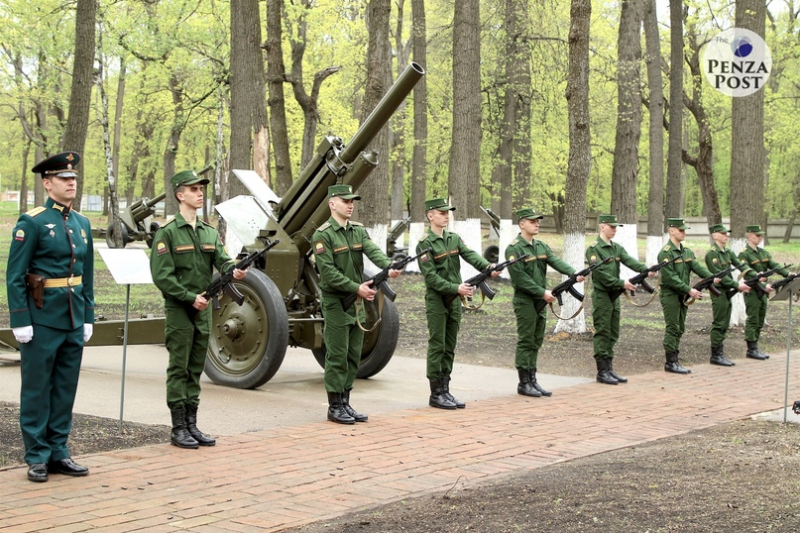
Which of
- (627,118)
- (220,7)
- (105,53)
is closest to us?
(627,118)

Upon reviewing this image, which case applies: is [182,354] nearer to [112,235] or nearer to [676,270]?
[676,270]

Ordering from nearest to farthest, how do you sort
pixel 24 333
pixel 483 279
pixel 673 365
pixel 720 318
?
pixel 24 333, pixel 483 279, pixel 673 365, pixel 720 318

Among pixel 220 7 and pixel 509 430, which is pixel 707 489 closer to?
pixel 509 430

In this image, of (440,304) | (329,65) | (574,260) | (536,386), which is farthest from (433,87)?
(440,304)

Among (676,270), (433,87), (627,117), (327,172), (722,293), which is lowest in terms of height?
(722,293)

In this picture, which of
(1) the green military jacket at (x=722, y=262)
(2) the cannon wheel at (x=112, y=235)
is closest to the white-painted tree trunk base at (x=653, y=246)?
(1) the green military jacket at (x=722, y=262)

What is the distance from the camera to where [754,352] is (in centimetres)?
1415

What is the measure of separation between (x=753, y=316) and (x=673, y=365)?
2.50 m

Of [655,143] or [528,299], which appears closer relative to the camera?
[528,299]

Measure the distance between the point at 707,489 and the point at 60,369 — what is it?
13.6ft

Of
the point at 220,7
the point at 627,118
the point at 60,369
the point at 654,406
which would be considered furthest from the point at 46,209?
the point at 220,7

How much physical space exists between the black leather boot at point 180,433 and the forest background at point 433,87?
6259 mm

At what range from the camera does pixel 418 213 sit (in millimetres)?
26844

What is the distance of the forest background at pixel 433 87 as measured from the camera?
17.0 meters
